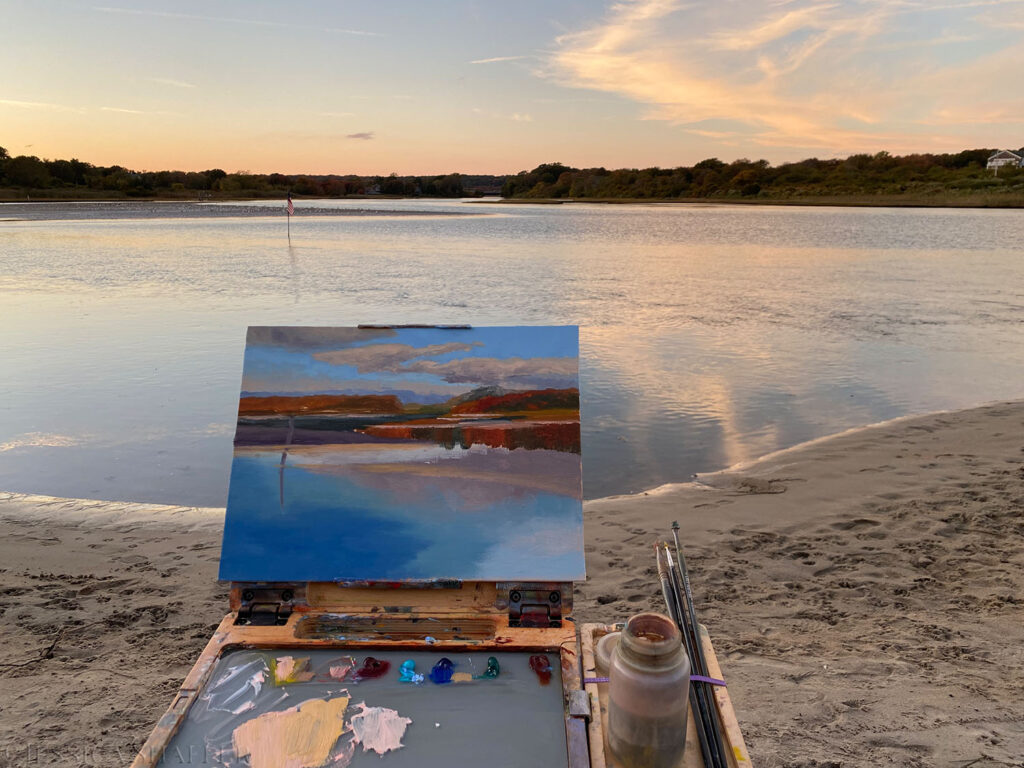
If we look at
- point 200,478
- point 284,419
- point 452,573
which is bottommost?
point 200,478

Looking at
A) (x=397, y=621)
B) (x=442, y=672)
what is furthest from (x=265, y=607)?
(x=442, y=672)

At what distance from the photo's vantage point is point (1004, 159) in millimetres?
87688

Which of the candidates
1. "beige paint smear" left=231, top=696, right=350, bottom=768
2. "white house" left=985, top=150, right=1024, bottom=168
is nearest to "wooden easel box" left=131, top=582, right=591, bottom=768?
"beige paint smear" left=231, top=696, right=350, bottom=768

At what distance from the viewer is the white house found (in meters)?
85.6

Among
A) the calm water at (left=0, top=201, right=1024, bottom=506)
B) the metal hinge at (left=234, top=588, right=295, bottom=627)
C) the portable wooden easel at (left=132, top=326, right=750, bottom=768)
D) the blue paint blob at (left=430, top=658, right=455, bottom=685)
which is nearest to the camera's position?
the portable wooden easel at (left=132, top=326, right=750, bottom=768)

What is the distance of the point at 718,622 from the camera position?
3.76 metres

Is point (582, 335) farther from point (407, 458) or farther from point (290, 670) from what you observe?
point (290, 670)

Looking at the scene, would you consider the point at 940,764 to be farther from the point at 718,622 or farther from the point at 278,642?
the point at 278,642

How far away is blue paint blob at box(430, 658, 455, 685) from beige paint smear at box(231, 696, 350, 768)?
0.91 ft

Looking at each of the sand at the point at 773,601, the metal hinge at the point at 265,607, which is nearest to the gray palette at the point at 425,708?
the metal hinge at the point at 265,607

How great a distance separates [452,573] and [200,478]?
13.8ft

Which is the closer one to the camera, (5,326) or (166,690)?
(166,690)

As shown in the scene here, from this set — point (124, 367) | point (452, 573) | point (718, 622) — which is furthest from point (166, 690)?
point (124, 367)

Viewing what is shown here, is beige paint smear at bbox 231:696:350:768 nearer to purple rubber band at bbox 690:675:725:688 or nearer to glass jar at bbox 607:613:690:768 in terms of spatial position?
glass jar at bbox 607:613:690:768
